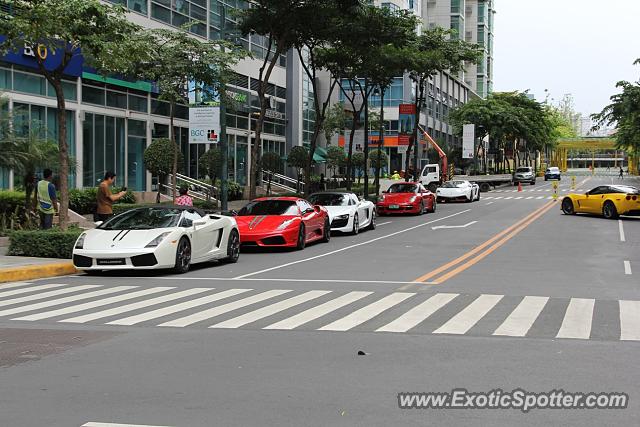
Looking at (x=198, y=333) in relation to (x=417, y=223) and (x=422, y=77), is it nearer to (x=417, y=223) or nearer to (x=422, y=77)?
(x=417, y=223)

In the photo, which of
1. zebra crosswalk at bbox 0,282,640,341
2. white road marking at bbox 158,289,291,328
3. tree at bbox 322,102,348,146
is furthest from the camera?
tree at bbox 322,102,348,146

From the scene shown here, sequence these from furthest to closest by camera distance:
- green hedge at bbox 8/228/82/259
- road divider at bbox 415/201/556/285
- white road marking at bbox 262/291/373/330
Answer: green hedge at bbox 8/228/82/259 < road divider at bbox 415/201/556/285 < white road marking at bbox 262/291/373/330

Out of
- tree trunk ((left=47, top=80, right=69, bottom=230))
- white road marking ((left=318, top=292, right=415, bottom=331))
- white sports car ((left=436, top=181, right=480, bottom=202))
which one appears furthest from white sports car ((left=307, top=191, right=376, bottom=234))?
white sports car ((left=436, top=181, right=480, bottom=202))

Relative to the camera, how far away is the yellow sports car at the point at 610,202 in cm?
3083

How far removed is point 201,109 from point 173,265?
9.58 m

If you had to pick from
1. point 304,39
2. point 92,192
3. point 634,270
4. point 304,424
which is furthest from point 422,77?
point 304,424

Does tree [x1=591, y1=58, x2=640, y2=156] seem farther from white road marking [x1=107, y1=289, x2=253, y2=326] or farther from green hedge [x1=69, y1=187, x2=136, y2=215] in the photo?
white road marking [x1=107, y1=289, x2=253, y2=326]

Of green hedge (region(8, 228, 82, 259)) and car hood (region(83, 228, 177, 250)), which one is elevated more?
car hood (region(83, 228, 177, 250))

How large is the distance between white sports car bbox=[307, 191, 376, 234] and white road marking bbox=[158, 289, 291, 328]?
12123 mm

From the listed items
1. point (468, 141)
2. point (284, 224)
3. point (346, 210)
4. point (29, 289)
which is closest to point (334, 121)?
point (468, 141)

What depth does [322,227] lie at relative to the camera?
22.4 m

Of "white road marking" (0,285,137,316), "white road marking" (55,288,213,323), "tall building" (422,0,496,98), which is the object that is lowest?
"white road marking" (0,285,137,316)

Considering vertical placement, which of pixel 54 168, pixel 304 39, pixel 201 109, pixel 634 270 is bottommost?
pixel 634 270

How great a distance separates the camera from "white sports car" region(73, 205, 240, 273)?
14.8 m
